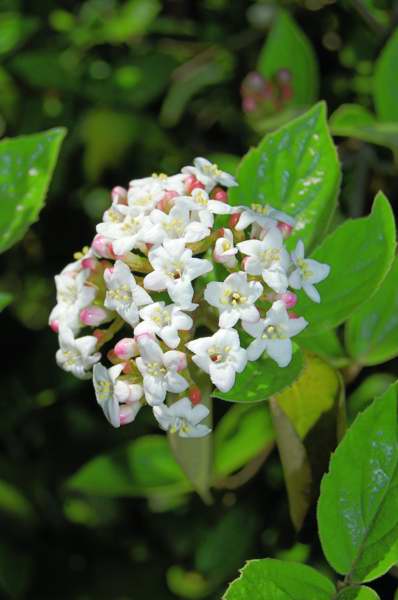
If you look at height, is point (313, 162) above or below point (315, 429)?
above

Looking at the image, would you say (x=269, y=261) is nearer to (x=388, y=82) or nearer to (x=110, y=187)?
(x=388, y=82)

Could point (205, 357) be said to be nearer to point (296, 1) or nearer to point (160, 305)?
point (160, 305)

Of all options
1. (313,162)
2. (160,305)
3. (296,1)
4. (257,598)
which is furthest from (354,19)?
(257,598)

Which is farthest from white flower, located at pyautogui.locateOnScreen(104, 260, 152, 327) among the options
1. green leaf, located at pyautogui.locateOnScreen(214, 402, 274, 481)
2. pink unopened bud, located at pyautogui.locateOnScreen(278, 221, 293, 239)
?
green leaf, located at pyautogui.locateOnScreen(214, 402, 274, 481)

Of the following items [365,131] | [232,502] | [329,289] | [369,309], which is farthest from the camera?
[232,502]

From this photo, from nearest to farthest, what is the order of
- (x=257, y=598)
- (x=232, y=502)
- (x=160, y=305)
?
(x=257, y=598) < (x=160, y=305) < (x=232, y=502)

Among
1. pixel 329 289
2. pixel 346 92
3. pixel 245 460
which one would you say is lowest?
Answer: pixel 245 460
